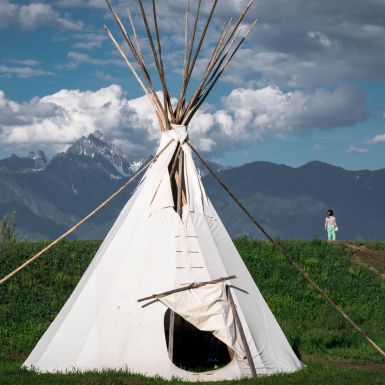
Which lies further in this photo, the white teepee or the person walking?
the person walking

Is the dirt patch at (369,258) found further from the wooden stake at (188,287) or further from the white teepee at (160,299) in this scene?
the wooden stake at (188,287)

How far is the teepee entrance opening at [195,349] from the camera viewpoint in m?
12.4

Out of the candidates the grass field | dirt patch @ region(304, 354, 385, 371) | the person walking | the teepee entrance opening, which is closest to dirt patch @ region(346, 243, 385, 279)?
the grass field

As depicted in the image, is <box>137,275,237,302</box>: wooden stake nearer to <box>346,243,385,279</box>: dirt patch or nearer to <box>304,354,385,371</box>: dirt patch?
<box>304,354,385,371</box>: dirt patch

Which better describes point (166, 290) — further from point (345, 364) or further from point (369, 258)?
point (369, 258)

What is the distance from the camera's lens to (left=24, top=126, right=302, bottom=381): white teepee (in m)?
10.5

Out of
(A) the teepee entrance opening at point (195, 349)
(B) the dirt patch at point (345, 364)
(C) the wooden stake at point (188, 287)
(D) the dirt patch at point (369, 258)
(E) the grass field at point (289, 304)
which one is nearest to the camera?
(C) the wooden stake at point (188, 287)

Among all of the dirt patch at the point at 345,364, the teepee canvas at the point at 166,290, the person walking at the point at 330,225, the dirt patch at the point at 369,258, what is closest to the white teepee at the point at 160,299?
the teepee canvas at the point at 166,290

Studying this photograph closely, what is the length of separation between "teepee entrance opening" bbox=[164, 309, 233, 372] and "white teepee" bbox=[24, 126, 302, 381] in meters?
1.20

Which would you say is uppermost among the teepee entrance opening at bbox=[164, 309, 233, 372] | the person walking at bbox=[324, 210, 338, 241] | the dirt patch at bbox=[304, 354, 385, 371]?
the person walking at bbox=[324, 210, 338, 241]

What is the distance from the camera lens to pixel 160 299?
10461 mm

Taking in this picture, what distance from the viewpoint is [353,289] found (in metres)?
21.4

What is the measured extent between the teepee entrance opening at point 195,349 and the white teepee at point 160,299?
3.94ft

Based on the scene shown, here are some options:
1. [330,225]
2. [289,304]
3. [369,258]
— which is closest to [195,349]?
[289,304]
